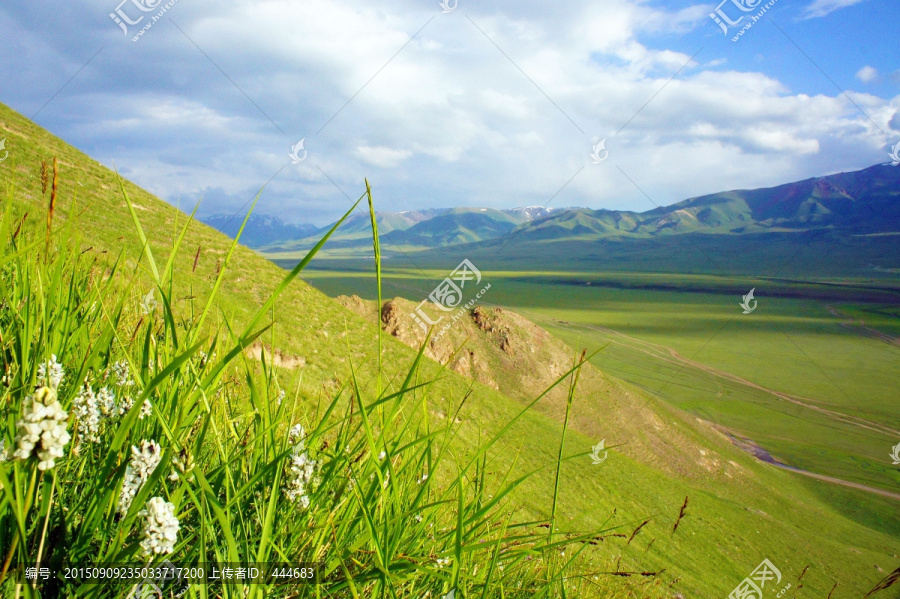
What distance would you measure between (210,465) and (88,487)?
1.34ft

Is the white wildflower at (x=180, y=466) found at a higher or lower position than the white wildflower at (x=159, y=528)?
higher

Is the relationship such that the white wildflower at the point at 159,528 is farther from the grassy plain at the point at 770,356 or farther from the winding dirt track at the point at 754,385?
the winding dirt track at the point at 754,385

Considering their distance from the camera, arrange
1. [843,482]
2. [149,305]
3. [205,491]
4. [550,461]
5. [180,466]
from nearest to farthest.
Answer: [205,491] → [180,466] → [149,305] → [550,461] → [843,482]

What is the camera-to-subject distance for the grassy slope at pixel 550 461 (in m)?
16.5

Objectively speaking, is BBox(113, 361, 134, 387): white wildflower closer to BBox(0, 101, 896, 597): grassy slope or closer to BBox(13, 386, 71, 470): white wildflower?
BBox(13, 386, 71, 470): white wildflower

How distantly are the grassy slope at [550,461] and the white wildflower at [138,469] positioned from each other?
12307 millimetres

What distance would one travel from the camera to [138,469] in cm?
134

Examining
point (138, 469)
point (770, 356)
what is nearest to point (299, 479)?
point (138, 469)

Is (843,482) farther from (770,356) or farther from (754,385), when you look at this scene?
(770,356)

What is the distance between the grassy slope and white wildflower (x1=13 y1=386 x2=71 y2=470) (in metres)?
13.0

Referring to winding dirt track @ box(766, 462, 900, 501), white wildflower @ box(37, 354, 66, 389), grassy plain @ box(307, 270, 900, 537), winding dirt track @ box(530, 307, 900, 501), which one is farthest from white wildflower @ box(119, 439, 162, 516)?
winding dirt track @ box(766, 462, 900, 501)

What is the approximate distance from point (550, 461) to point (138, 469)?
1860cm

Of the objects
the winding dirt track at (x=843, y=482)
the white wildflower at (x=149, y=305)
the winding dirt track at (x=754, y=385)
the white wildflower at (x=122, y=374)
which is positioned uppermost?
the white wildflower at (x=149, y=305)

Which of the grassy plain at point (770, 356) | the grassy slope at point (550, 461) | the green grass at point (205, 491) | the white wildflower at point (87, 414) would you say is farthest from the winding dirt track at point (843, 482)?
the white wildflower at point (87, 414)
